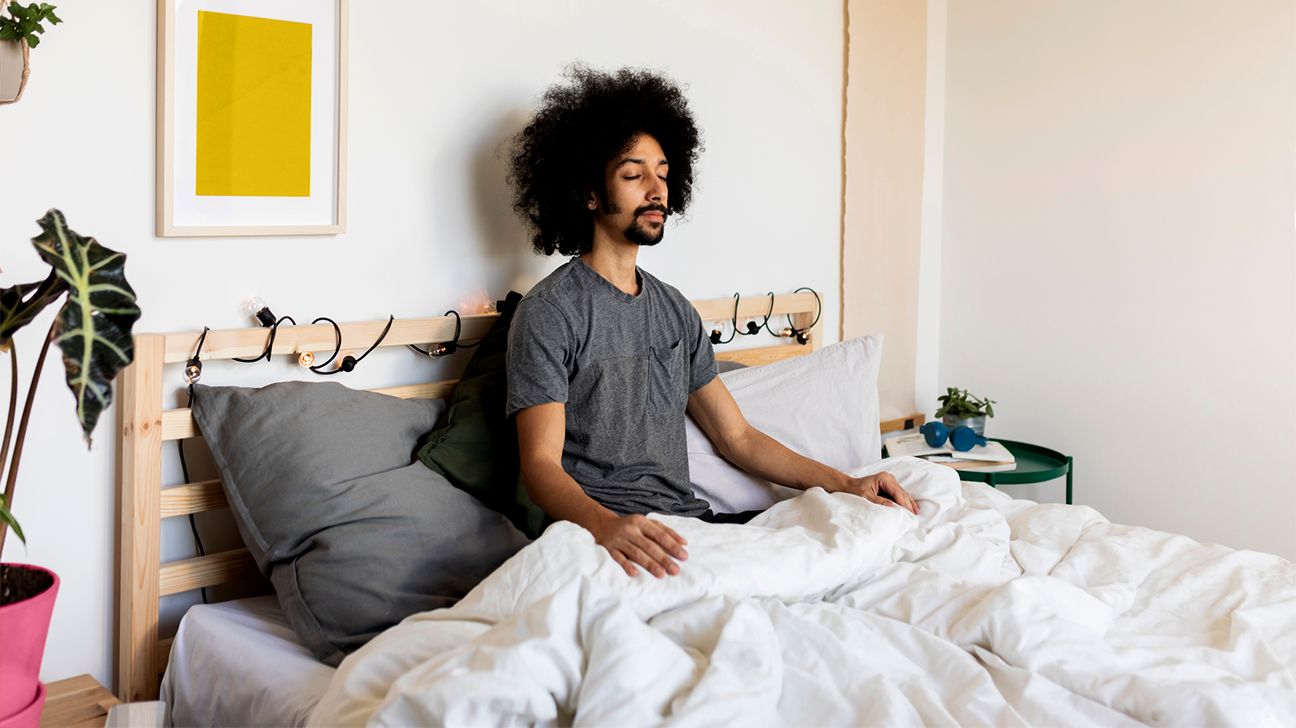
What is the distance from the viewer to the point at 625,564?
1.55m

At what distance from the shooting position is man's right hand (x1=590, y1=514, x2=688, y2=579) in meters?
1.55

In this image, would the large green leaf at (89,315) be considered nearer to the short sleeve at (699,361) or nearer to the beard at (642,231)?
the beard at (642,231)

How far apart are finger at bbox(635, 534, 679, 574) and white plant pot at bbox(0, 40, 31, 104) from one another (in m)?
1.01

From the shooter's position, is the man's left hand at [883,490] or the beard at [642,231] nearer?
the man's left hand at [883,490]

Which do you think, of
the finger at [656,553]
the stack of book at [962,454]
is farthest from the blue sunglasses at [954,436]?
the finger at [656,553]

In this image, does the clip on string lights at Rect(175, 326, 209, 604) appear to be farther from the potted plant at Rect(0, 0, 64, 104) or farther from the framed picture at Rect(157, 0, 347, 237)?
the potted plant at Rect(0, 0, 64, 104)

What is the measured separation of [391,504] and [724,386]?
77 cm

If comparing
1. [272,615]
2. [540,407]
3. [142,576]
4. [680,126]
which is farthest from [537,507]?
[680,126]

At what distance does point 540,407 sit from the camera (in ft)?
6.36

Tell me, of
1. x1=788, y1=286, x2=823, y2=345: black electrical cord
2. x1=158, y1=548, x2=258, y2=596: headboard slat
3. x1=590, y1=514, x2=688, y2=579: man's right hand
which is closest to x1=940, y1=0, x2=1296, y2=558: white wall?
x1=788, y1=286, x2=823, y2=345: black electrical cord

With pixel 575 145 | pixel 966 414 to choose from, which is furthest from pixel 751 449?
pixel 966 414

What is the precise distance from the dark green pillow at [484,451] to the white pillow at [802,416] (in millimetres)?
401

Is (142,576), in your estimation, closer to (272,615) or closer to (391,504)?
(272,615)

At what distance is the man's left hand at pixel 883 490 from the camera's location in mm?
2039
